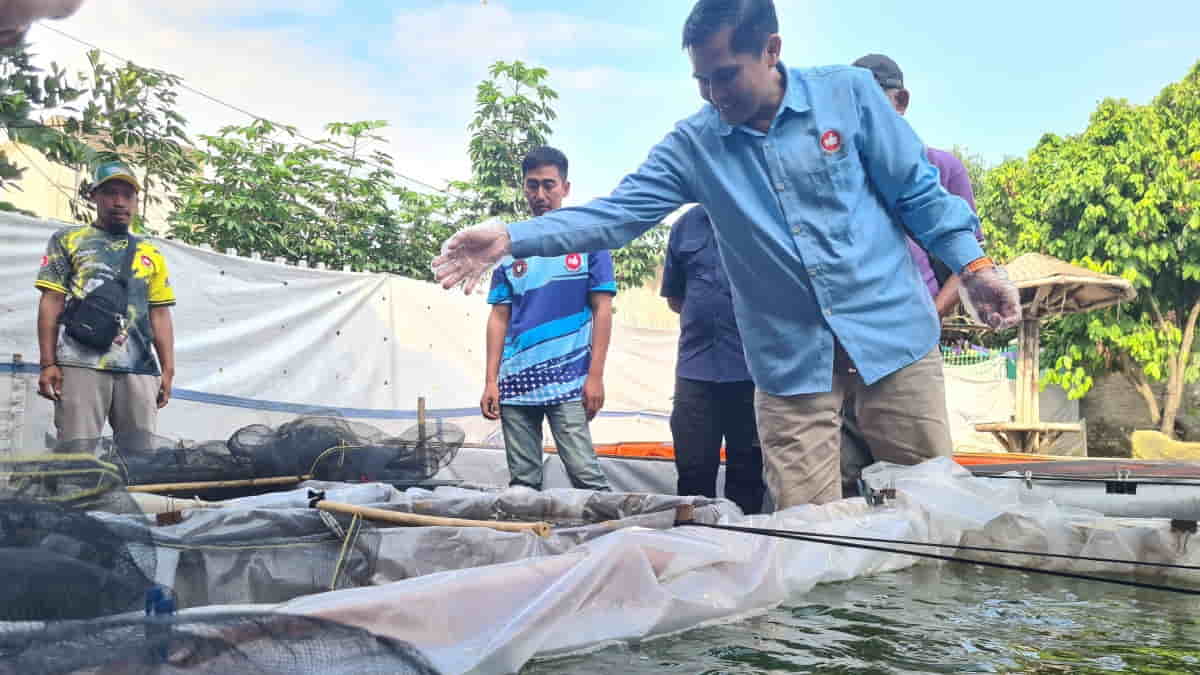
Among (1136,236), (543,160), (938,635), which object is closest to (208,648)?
(938,635)

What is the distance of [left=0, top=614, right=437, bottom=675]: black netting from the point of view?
3.79 feet

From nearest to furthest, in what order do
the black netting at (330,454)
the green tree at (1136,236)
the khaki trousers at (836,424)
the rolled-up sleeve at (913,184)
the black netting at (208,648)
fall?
the black netting at (208,648) → the rolled-up sleeve at (913,184) → the khaki trousers at (836,424) → the black netting at (330,454) → the green tree at (1136,236)

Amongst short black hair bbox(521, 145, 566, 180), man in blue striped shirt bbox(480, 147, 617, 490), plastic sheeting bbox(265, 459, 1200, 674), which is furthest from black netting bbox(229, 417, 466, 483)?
plastic sheeting bbox(265, 459, 1200, 674)

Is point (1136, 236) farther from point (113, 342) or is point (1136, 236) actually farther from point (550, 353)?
point (113, 342)

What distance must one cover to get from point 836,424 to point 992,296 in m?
0.58

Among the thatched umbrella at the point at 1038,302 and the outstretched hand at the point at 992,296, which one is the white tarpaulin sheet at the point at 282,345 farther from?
the thatched umbrella at the point at 1038,302

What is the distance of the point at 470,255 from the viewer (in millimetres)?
2521

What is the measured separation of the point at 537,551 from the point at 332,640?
849 millimetres

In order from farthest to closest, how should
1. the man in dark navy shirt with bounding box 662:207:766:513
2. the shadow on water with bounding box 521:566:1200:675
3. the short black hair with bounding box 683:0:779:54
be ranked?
the man in dark navy shirt with bounding box 662:207:766:513
the short black hair with bounding box 683:0:779:54
the shadow on water with bounding box 521:566:1200:675

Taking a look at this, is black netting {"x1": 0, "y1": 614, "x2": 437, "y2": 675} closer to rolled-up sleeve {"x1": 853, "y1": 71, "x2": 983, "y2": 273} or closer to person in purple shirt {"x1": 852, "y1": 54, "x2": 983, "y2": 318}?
rolled-up sleeve {"x1": 853, "y1": 71, "x2": 983, "y2": 273}

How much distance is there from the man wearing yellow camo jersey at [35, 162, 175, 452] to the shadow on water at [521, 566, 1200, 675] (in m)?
3.11

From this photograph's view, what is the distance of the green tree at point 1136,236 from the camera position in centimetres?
1509

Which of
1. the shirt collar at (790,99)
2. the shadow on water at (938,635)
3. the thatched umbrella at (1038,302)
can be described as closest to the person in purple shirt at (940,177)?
the shirt collar at (790,99)

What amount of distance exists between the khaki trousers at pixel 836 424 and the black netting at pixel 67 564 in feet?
5.76
